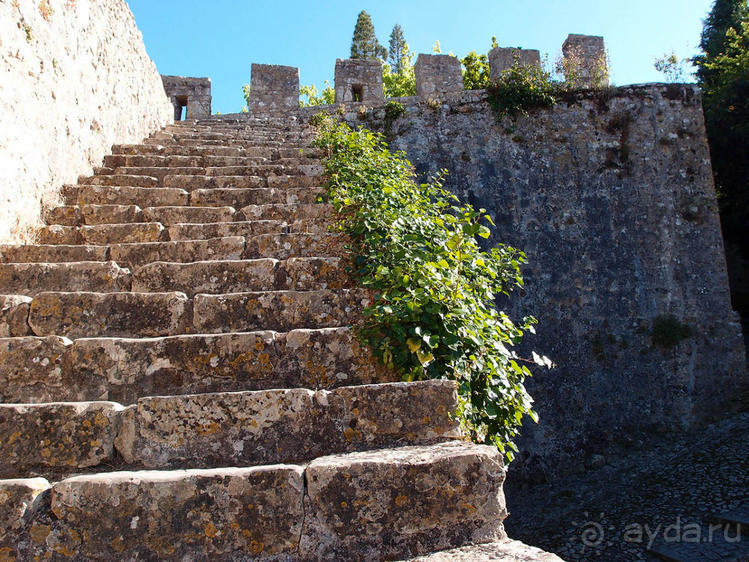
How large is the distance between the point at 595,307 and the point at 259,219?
5.54 meters

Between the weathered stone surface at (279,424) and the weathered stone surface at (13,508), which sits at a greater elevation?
the weathered stone surface at (279,424)

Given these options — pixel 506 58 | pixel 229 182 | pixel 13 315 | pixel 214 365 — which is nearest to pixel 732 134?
pixel 506 58

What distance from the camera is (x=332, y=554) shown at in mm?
1698

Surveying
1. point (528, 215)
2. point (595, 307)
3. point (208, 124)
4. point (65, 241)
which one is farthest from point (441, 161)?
point (65, 241)

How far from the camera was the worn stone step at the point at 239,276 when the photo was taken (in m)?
3.21

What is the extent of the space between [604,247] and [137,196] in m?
6.57

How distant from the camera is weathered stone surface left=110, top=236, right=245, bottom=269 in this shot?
3605 mm

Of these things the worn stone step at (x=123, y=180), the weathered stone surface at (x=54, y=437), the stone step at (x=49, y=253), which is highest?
the worn stone step at (x=123, y=180)

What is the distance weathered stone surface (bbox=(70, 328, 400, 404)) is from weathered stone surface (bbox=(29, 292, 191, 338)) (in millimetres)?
292

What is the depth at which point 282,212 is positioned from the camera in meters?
4.35

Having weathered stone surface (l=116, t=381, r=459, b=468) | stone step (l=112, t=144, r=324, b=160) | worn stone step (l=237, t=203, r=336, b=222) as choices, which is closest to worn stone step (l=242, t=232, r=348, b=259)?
worn stone step (l=237, t=203, r=336, b=222)

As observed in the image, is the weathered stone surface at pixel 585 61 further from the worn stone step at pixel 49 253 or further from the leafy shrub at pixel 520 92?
the worn stone step at pixel 49 253

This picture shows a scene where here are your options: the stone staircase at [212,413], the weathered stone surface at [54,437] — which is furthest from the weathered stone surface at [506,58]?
the weathered stone surface at [54,437]

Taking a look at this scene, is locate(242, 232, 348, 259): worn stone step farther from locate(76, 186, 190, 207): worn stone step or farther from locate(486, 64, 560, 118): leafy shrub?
locate(486, 64, 560, 118): leafy shrub
